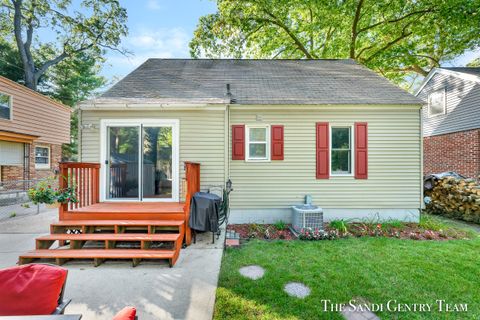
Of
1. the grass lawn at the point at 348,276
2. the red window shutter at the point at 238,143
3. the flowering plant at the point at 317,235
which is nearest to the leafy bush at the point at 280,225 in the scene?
the flowering plant at the point at 317,235

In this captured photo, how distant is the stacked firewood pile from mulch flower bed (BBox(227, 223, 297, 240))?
225 inches

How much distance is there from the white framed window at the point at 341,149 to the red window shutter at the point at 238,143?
8.39 feet

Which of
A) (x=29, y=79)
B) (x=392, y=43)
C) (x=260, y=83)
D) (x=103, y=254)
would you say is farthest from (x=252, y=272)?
(x=29, y=79)

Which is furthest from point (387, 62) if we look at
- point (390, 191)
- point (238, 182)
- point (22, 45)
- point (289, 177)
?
point (22, 45)

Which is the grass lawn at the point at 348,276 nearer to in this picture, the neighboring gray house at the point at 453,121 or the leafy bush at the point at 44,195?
the leafy bush at the point at 44,195

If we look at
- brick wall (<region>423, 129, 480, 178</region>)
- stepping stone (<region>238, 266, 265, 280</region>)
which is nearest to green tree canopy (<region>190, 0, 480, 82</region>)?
brick wall (<region>423, 129, 480, 178</region>)

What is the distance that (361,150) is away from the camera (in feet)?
20.1

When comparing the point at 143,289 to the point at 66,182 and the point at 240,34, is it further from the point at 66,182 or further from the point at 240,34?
the point at 240,34

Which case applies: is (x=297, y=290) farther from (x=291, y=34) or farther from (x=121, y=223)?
(x=291, y=34)

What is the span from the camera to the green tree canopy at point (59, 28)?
44.5 ft

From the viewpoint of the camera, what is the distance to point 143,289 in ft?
9.89

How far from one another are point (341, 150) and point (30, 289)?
6.58 meters

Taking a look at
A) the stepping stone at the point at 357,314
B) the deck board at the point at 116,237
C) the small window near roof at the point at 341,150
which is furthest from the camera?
the small window near roof at the point at 341,150

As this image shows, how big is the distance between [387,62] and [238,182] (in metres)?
12.8
